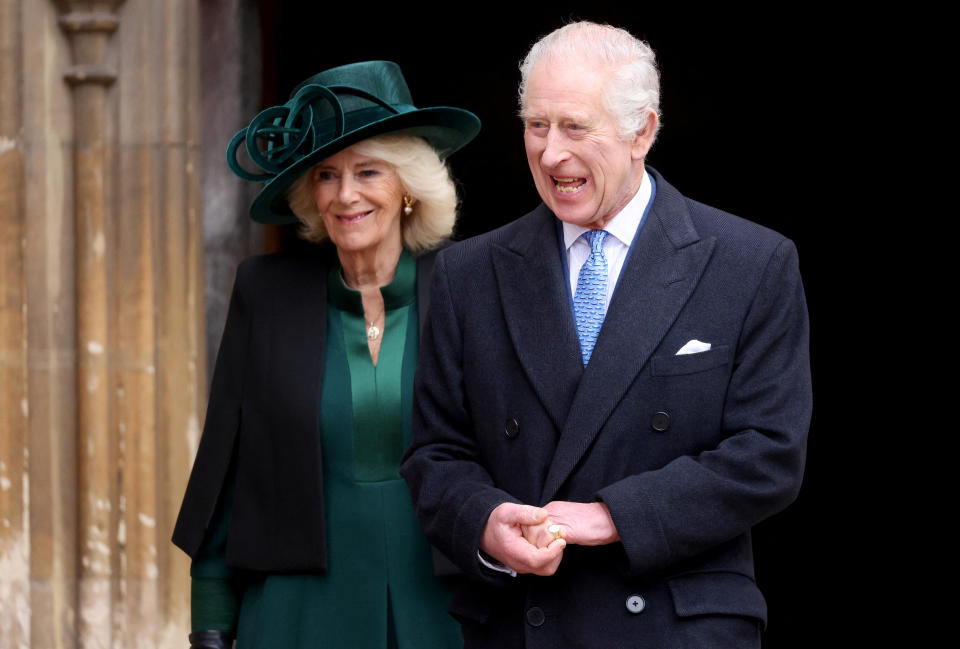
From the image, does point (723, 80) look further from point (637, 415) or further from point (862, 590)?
point (637, 415)

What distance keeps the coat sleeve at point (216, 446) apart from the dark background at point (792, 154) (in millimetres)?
2523

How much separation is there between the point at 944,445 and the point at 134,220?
10.1 feet

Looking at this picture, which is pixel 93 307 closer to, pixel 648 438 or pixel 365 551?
pixel 365 551

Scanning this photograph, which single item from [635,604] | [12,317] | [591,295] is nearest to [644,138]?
[591,295]

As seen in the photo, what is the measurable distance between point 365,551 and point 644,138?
3.71ft

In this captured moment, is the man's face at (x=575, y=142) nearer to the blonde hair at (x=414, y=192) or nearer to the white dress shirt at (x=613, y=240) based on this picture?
the white dress shirt at (x=613, y=240)

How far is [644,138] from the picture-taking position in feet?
7.77

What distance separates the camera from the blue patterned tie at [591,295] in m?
2.39

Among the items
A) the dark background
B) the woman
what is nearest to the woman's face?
the woman

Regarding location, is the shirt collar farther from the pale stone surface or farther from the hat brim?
the pale stone surface

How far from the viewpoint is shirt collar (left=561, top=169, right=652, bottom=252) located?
2.42 metres

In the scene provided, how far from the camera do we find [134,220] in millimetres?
4242

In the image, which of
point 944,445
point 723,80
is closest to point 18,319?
point 723,80

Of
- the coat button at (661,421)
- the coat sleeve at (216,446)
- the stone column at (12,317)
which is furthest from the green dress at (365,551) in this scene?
the stone column at (12,317)
